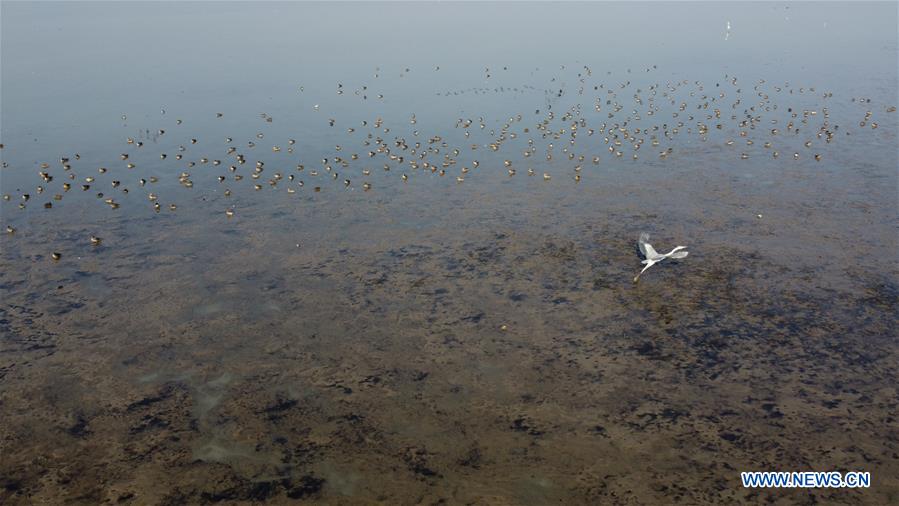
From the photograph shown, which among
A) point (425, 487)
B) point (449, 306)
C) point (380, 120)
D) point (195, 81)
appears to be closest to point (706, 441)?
point (425, 487)

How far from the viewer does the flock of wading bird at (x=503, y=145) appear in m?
23.9

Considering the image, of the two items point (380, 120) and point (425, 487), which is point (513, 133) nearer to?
point (380, 120)

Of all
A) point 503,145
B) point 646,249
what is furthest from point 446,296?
point 503,145

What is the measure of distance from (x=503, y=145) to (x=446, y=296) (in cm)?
1280

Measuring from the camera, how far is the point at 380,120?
102 feet

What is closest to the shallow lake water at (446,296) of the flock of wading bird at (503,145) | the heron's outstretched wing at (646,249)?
the flock of wading bird at (503,145)

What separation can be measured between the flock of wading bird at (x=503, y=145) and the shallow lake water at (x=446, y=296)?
0.20 meters

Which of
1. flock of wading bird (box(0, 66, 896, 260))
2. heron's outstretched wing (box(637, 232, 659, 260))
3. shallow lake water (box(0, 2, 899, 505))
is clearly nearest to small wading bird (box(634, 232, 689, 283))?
heron's outstretched wing (box(637, 232, 659, 260))

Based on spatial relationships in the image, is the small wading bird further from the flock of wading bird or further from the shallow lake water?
the flock of wading bird

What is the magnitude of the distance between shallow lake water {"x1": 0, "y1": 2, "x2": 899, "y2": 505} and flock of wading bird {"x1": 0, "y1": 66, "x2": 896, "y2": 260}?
0.66ft

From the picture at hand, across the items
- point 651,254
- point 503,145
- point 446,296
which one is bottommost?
point 446,296

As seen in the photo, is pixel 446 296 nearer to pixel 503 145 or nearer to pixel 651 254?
pixel 651 254

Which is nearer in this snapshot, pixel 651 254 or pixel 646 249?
pixel 651 254

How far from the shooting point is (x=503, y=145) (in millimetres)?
27844
